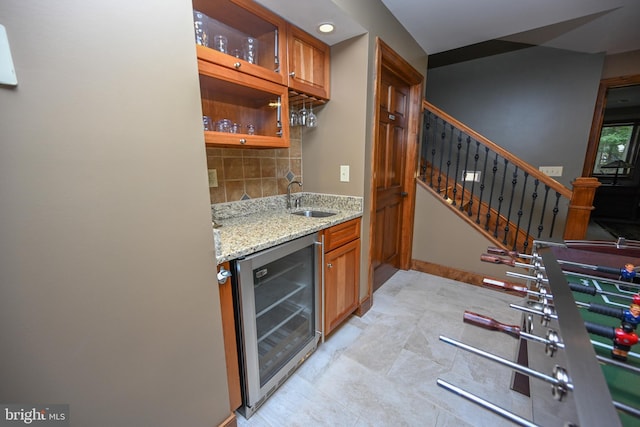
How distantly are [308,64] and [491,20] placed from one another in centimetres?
157

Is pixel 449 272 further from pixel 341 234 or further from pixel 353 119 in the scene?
pixel 353 119

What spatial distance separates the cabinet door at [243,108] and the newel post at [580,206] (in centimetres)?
230

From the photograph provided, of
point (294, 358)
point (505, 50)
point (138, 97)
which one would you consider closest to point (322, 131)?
point (138, 97)

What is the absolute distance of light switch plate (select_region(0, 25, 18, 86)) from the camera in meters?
0.53

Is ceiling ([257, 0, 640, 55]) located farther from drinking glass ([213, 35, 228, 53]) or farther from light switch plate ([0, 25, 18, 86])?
light switch plate ([0, 25, 18, 86])

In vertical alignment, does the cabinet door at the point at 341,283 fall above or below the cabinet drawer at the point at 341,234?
below

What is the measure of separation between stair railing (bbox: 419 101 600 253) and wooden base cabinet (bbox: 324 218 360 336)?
137 centimetres

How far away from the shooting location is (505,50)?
2.95 metres

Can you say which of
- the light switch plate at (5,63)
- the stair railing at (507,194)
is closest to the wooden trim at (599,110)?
the stair railing at (507,194)

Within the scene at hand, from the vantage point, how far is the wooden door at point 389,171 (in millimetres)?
2191

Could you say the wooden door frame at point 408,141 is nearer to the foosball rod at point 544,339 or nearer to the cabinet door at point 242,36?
the cabinet door at point 242,36

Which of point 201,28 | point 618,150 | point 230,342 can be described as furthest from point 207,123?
point 618,150

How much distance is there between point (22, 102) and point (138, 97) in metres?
0.24

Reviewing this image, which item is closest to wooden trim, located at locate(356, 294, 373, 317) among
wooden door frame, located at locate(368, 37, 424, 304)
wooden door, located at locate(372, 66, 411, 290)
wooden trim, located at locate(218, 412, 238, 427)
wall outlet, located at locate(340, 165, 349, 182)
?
wooden door frame, located at locate(368, 37, 424, 304)
